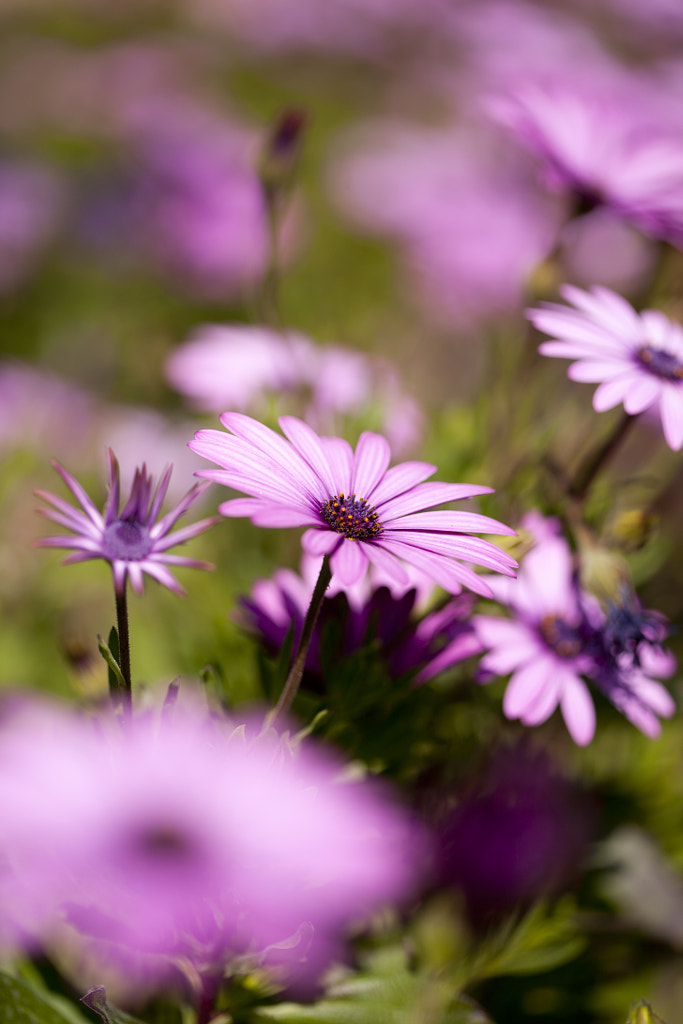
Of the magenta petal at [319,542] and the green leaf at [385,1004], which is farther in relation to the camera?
the green leaf at [385,1004]

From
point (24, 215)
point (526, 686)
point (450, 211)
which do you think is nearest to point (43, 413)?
point (24, 215)

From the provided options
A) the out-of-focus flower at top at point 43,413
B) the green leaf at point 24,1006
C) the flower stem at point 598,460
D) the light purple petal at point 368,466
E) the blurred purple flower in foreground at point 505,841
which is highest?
the out-of-focus flower at top at point 43,413

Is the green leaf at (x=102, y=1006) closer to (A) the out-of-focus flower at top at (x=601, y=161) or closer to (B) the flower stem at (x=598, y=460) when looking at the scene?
(B) the flower stem at (x=598, y=460)

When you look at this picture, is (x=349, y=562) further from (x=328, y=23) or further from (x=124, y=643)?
(x=328, y=23)

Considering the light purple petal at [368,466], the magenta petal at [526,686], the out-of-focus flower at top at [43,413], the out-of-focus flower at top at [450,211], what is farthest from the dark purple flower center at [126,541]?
the out-of-focus flower at top at [450,211]

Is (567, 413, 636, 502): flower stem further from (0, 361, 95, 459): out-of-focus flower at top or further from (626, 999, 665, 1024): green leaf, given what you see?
(0, 361, 95, 459): out-of-focus flower at top

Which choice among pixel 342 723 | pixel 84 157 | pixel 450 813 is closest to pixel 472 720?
pixel 450 813

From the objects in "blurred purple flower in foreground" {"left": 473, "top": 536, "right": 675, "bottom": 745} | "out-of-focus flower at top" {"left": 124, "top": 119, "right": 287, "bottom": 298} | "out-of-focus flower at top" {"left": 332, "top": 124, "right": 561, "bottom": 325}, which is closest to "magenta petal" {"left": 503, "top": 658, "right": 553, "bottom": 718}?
"blurred purple flower in foreground" {"left": 473, "top": 536, "right": 675, "bottom": 745}
